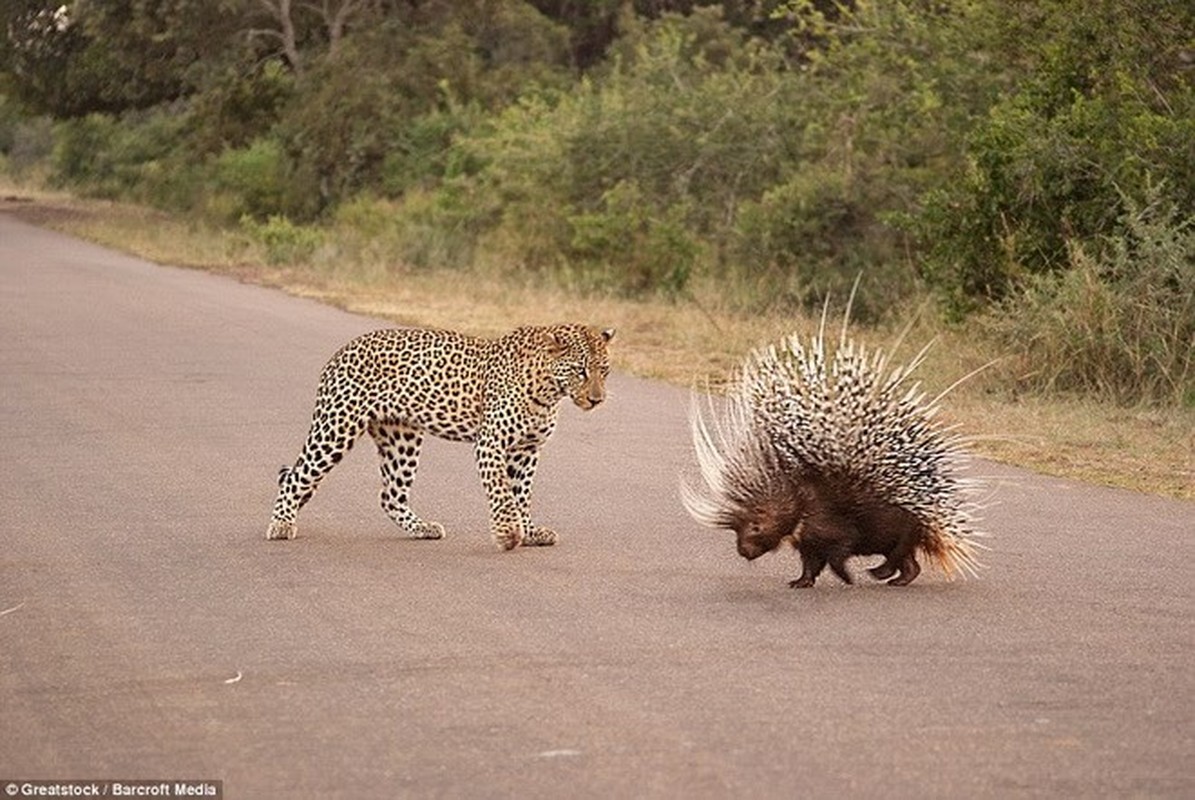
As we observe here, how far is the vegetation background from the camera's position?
16234mm

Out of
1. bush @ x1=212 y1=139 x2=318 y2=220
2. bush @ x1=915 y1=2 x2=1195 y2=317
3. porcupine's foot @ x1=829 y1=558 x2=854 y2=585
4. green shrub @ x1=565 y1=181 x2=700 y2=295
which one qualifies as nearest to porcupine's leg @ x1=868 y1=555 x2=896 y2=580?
porcupine's foot @ x1=829 y1=558 x2=854 y2=585

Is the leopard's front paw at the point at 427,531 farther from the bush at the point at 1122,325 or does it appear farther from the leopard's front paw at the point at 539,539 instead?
the bush at the point at 1122,325

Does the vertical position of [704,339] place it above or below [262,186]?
above

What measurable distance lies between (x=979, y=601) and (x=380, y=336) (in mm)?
3107

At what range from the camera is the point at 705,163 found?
2823 centimetres

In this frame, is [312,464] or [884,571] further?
[312,464]

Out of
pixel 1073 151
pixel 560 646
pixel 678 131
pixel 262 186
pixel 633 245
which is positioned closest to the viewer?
pixel 560 646

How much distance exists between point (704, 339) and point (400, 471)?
32.8 feet

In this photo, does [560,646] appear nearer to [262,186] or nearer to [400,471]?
[400,471]

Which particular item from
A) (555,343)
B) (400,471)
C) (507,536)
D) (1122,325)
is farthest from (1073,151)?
(507,536)

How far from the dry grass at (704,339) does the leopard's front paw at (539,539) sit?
75.0 inches

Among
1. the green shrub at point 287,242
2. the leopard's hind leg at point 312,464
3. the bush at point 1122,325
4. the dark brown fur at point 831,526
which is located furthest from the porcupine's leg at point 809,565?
the green shrub at point 287,242

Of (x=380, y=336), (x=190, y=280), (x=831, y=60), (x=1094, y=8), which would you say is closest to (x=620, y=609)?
(x=380, y=336)

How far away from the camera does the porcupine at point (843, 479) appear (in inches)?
326
